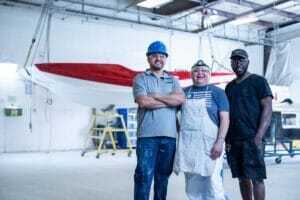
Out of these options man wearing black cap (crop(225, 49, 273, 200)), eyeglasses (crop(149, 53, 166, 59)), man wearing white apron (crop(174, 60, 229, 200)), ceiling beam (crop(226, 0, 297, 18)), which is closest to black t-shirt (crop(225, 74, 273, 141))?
man wearing black cap (crop(225, 49, 273, 200))

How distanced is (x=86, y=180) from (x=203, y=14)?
20.1 feet

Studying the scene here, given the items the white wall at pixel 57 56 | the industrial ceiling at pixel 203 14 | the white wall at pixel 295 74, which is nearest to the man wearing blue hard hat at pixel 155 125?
the industrial ceiling at pixel 203 14

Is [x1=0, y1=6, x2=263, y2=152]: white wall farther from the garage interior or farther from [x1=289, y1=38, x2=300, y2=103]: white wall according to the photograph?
[x1=289, y1=38, x2=300, y2=103]: white wall

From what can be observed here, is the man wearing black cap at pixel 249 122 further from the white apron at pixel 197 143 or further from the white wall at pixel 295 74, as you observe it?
the white wall at pixel 295 74

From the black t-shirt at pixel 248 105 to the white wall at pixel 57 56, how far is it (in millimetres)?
6486

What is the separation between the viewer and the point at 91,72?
5.87m

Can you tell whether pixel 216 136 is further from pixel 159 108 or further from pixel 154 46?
pixel 154 46

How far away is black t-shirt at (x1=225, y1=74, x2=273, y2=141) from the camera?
8.76 feet

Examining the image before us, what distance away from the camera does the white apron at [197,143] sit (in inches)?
98.3

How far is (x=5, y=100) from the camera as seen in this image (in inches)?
318

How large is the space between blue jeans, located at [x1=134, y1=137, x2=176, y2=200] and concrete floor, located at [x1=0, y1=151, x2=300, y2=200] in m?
1.20

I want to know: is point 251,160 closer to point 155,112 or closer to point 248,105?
point 248,105

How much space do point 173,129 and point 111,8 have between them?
6927mm

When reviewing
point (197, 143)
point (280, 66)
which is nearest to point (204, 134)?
point (197, 143)
